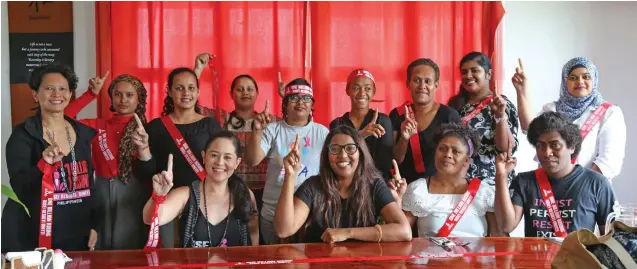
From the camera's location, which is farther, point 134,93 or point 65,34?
point 65,34

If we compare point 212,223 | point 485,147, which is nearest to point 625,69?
point 485,147

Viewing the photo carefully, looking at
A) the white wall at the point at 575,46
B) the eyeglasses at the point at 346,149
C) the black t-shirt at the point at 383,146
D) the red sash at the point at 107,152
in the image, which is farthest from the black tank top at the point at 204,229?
the white wall at the point at 575,46

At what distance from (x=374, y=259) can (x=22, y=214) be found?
1632mm

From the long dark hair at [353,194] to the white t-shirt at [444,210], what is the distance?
0.22m

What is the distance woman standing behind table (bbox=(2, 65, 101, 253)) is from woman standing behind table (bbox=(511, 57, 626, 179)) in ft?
7.09

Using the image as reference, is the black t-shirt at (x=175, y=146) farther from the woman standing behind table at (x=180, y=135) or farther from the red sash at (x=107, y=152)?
the red sash at (x=107, y=152)

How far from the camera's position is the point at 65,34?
4.12 m

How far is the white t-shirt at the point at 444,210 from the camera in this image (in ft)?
8.81

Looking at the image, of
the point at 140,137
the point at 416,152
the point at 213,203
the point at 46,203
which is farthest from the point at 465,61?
the point at 46,203

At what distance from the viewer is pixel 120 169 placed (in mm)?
3176

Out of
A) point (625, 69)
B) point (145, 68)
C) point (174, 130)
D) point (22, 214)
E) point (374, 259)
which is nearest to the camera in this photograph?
point (374, 259)

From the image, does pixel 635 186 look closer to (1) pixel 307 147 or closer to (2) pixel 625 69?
(2) pixel 625 69

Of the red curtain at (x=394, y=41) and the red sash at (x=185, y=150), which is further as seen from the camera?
the red curtain at (x=394, y=41)

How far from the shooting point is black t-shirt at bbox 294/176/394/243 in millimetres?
2561
